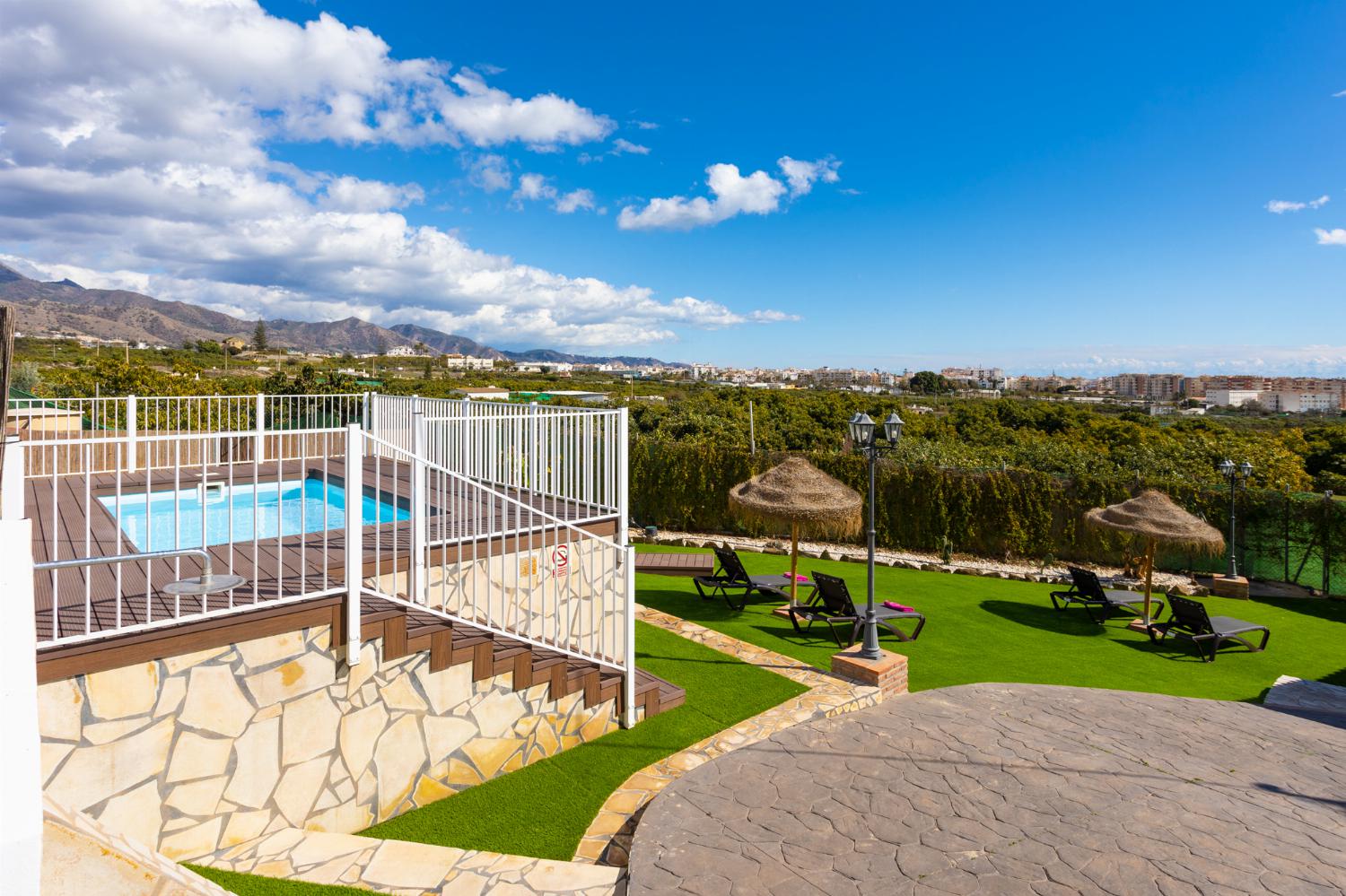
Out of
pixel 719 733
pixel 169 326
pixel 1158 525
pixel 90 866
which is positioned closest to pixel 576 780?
pixel 719 733

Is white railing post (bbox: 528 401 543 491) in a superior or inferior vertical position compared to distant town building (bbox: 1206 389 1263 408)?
inferior

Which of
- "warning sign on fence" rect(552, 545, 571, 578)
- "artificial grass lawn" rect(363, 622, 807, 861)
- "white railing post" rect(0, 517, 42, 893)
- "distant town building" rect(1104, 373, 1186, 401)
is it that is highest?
"distant town building" rect(1104, 373, 1186, 401)

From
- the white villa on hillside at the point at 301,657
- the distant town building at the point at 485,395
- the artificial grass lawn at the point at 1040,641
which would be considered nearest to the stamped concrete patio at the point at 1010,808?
the artificial grass lawn at the point at 1040,641

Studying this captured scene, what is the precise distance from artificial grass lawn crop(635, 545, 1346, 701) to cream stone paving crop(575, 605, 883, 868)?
1.72 feet

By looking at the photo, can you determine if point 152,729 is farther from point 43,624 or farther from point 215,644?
point 43,624

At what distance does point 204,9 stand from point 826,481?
11851mm

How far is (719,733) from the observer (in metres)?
Result: 5.63

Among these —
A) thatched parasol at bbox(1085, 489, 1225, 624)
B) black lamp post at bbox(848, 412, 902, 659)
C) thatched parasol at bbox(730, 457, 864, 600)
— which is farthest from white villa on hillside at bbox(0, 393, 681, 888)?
thatched parasol at bbox(1085, 489, 1225, 624)

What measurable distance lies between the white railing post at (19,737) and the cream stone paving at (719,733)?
3178mm

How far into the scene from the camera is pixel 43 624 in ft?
11.1

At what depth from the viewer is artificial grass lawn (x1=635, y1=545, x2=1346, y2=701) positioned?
756 cm

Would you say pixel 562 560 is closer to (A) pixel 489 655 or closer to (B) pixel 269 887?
(A) pixel 489 655

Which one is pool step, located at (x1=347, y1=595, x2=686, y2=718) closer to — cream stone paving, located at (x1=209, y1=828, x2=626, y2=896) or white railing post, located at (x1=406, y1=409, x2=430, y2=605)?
white railing post, located at (x1=406, y1=409, x2=430, y2=605)

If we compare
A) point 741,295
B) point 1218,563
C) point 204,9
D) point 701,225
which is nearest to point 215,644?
point 204,9
